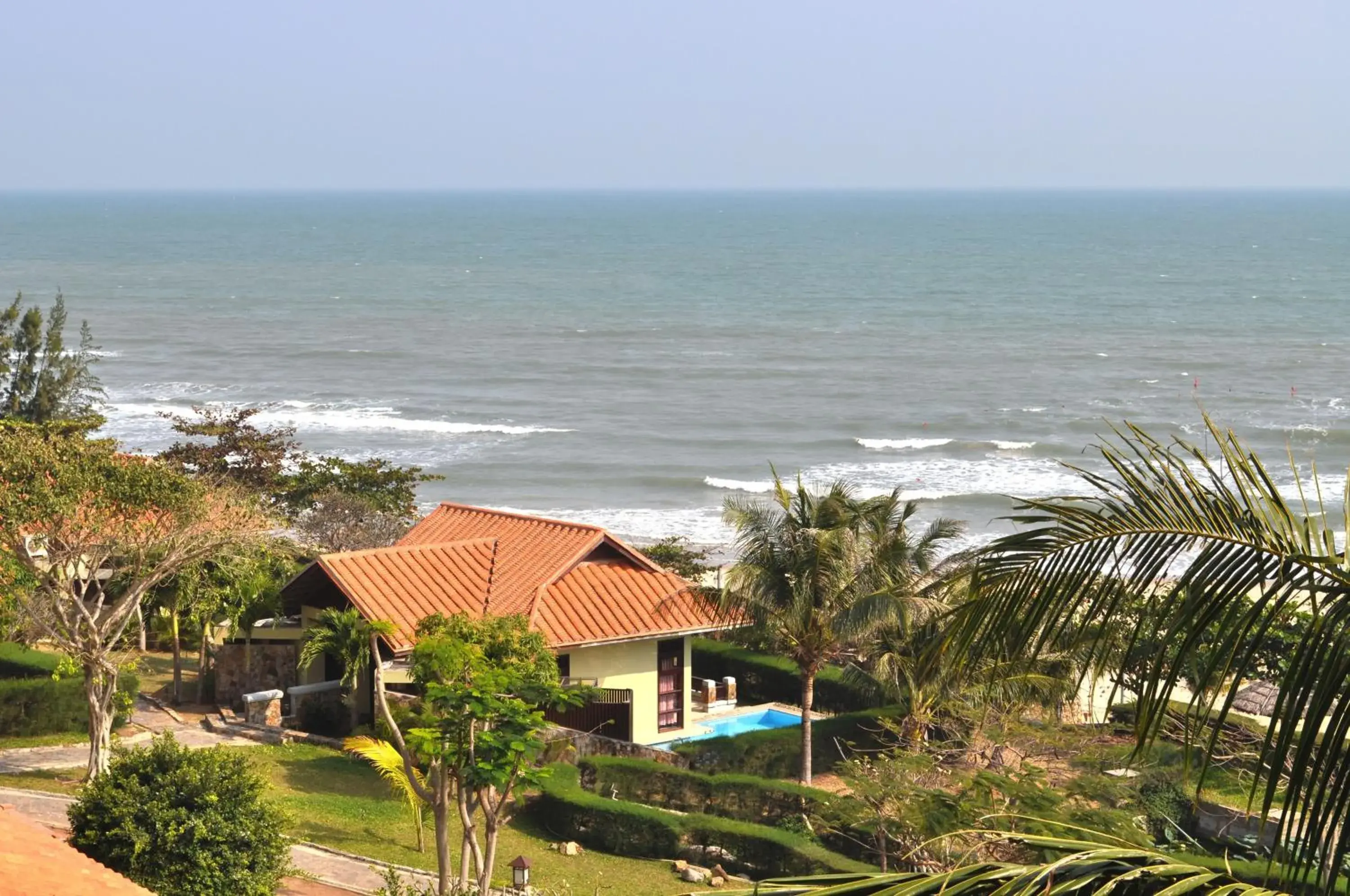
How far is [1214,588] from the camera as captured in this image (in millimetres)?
4953

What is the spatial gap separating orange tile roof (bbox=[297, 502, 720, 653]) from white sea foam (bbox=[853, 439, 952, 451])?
3930cm

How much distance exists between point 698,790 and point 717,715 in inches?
244

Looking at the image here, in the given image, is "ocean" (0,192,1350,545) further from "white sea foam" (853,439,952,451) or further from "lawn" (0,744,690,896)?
"lawn" (0,744,690,896)

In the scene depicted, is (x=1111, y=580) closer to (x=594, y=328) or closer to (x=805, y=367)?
(x=805, y=367)

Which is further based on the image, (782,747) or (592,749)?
(782,747)

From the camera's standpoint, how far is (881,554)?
24531 millimetres

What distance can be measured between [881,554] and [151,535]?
10.5 meters

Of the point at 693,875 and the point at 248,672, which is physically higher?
the point at 248,672

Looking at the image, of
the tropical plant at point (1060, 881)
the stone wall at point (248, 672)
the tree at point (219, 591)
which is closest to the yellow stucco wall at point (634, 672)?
the stone wall at point (248, 672)

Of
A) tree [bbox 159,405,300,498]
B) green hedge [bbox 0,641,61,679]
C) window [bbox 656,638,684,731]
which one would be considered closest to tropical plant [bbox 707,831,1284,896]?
window [bbox 656,638,684,731]

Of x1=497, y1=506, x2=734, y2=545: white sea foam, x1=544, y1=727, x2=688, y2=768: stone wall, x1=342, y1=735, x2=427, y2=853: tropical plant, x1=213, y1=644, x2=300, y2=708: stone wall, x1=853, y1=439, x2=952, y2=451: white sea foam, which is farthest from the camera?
x1=853, y1=439, x2=952, y2=451: white sea foam

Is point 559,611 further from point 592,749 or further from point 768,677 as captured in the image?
point 768,677

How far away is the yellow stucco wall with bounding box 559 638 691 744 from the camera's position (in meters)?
26.6

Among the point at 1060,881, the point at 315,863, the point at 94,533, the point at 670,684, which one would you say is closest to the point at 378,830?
the point at 315,863
